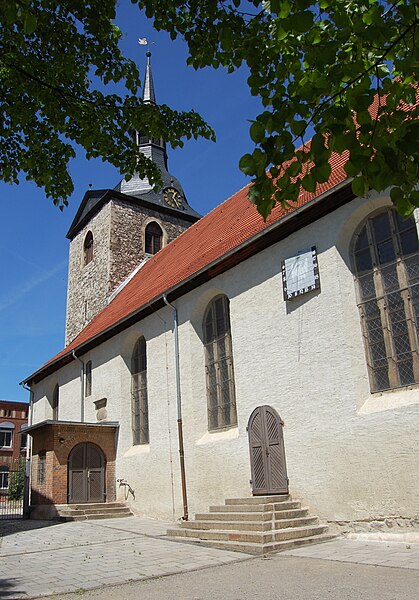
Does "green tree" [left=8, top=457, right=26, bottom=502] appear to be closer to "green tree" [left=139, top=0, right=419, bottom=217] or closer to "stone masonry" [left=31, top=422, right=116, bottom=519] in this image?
"stone masonry" [left=31, top=422, right=116, bottom=519]

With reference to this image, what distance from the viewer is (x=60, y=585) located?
20.3 ft

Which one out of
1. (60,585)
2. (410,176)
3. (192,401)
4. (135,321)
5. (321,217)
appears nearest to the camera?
(410,176)

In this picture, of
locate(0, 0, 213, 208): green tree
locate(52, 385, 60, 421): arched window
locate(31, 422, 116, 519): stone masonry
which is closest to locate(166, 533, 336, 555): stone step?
locate(0, 0, 213, 208): green tree

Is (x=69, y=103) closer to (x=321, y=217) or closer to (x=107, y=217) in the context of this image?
(x=321, y=217)

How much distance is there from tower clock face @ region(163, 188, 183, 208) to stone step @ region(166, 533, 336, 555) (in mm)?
19800

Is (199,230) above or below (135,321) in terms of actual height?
above

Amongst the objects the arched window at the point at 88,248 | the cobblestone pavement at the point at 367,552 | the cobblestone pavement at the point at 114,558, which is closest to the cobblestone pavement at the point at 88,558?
the cobblestone pavement at the point at 114,558

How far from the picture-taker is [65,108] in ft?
21.5

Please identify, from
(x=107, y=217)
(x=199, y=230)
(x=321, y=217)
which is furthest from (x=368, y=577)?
(x=107, y=217)

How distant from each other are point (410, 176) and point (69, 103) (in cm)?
489

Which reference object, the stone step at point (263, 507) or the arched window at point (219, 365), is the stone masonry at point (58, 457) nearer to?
the arched window at point (219, 365)

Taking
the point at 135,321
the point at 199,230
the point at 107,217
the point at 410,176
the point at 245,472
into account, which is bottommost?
the point at 245,472

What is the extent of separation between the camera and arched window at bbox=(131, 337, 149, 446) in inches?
606

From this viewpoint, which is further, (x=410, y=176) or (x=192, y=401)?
(x=192, y=401)
